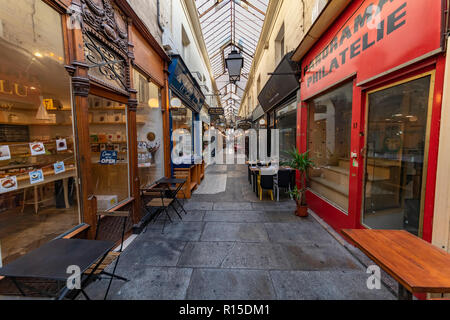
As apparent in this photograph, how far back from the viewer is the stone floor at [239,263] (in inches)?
79.2

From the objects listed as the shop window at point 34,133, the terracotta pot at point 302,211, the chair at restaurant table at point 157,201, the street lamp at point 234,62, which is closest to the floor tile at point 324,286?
the terracotta pot at point 302,211

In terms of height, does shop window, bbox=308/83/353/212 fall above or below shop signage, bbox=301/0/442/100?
below

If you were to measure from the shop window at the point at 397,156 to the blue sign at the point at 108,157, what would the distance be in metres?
4.62

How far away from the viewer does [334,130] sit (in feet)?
13.6

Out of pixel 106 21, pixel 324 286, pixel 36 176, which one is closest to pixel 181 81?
pixel 106 21

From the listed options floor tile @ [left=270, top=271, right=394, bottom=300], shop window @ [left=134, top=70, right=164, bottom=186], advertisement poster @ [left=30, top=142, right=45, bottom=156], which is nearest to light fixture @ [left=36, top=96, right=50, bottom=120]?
advertisement poster @ [left=30, top=142, right=45, bottom=156]

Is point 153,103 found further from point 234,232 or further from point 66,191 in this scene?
point 234,232

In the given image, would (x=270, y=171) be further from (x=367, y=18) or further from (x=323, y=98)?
(x=367, y=18)

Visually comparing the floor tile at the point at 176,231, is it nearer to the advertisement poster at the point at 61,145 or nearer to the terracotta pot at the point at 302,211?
the advertisement poster at the point at 61,145

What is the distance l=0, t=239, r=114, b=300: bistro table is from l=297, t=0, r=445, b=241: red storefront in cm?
317

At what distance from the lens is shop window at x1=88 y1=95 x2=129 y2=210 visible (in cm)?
345

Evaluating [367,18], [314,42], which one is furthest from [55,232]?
[314,42]

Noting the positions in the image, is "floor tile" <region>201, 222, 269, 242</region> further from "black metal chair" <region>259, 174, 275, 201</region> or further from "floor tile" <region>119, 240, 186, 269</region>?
"black metal chair" <region>259, 174, 275, 201</region>

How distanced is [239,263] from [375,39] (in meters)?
3.59
